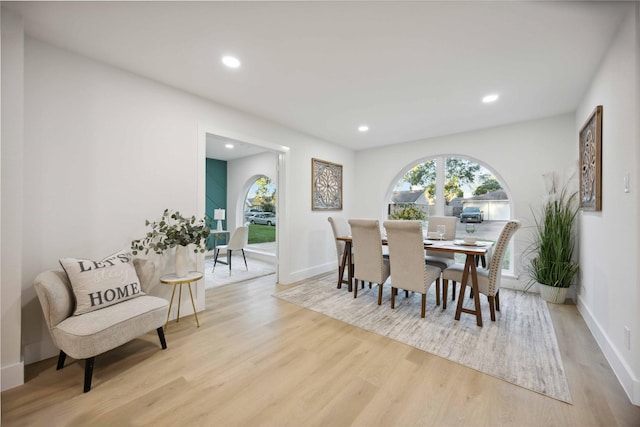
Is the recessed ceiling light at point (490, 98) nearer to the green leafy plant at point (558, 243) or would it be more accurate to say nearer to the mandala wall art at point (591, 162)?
the mandala wall art at point (591, 162)

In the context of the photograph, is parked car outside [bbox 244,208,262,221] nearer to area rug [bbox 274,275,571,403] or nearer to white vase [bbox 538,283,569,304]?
area rug [bbox 274,275,571,403]

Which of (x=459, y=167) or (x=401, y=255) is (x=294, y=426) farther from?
(x=459, y=167)

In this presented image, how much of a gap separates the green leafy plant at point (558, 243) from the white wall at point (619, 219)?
2.16 feet

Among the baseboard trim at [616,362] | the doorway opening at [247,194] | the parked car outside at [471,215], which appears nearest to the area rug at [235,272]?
the doorway opening at [247,194]

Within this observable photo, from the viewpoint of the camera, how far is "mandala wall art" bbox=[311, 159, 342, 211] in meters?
4.48

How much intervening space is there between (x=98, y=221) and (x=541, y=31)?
12.3 ft

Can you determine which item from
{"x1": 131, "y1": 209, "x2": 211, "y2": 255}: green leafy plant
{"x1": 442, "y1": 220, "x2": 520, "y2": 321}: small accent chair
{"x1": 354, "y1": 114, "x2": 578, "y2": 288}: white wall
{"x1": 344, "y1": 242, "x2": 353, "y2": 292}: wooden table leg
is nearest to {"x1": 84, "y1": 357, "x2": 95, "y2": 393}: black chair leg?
{"x1": 131, "y1": 209, "x2": 211, "y2": 255}: green leafy plant

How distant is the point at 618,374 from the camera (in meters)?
1.77

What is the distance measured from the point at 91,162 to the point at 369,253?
287 centimetres

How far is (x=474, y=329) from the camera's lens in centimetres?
251

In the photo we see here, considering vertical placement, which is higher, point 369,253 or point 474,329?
point 369,253

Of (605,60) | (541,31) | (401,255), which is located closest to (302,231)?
(401,255)

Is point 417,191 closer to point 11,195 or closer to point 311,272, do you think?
point 311,272

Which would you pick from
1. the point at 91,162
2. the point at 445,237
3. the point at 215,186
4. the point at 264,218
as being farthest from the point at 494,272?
the point at 215,186
